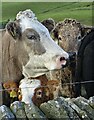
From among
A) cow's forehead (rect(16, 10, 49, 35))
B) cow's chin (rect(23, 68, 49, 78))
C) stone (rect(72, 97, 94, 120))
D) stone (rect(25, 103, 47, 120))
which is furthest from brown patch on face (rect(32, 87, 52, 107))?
stone (rect(25, 103, 47, 120))

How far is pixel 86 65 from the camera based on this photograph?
18.4 ft

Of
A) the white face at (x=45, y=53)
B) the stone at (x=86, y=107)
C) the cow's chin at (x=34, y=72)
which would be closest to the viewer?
the stone at (x=86, y=107)

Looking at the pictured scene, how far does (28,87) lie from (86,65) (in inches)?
29.6

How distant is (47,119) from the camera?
4332 mm

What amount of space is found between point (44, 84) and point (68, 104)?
1053 millimetres

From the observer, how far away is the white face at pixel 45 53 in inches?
209

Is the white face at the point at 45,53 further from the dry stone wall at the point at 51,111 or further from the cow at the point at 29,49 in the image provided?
the dry stone wall at the point at 51,111

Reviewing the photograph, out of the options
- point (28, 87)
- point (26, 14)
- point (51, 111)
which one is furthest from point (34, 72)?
point (51, 111)

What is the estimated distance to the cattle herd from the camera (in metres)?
5.36

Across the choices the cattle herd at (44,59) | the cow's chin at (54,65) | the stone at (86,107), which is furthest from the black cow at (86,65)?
the stone at (86,107)

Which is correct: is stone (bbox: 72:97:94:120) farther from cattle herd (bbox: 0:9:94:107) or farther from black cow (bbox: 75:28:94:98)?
black cow (bbox: 75:28:94:98)

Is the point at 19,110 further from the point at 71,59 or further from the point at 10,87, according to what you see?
the point at 71,59

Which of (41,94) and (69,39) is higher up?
(69,39)

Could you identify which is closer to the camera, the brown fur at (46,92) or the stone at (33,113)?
the stone at (33,113)
